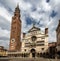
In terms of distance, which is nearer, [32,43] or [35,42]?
[35,42]

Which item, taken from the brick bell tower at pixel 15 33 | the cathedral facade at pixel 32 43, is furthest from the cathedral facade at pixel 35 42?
the brick bell tower at pixel 15 33

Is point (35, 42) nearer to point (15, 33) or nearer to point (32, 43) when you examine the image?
point (32, 43)

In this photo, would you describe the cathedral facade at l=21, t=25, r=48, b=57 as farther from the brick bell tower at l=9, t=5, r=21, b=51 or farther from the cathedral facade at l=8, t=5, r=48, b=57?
the brick bell tower at l=9, t=5, r=21, b=51

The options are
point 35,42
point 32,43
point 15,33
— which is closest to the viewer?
point 35,42

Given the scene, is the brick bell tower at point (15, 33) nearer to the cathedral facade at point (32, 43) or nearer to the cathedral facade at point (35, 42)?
the cathedral facade at point (32, 43)

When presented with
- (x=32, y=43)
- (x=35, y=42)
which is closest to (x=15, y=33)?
(x=32, y=43)

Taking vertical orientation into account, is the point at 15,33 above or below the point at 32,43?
above

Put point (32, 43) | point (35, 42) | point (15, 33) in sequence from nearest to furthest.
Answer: point (35, 42) → point (32, 43) → point (15, 33)

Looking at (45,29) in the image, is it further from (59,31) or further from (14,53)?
(14,53)

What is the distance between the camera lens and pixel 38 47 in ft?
170

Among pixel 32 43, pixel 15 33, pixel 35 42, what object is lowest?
pixel 32 43

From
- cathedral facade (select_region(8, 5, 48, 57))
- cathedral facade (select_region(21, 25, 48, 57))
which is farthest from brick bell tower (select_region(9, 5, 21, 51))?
cathedral facade (select_region(21, 25, 48, 57))

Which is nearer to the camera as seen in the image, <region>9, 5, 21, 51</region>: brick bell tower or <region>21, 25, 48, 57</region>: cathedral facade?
<region>21, 25, 48, 57</region>: cathedral facade

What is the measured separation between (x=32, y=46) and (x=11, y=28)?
641 inches
